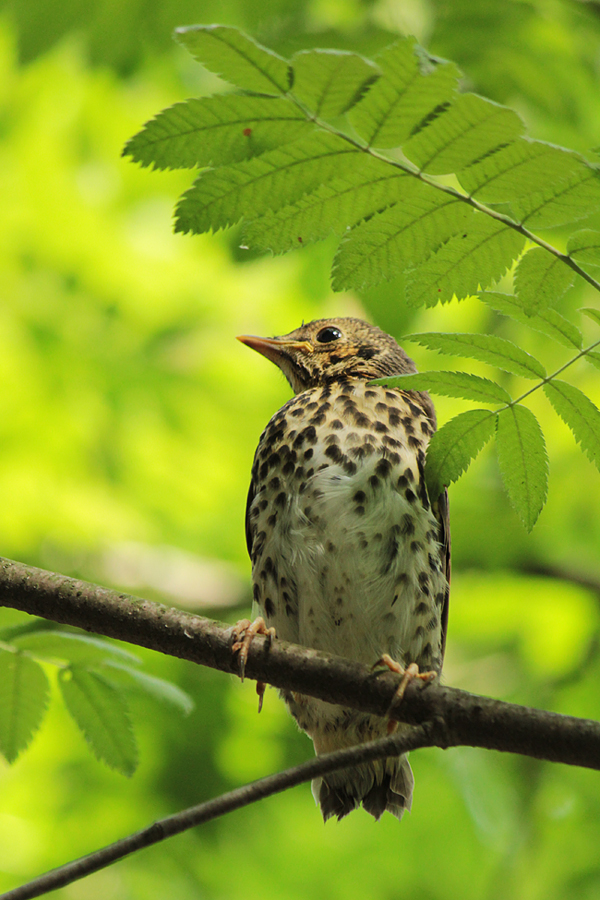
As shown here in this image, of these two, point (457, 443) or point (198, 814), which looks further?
point (457, 443)

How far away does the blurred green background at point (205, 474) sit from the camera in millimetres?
4219

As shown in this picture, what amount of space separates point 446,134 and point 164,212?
562cm

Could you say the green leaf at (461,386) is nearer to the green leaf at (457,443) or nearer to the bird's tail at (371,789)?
the green leaf at (457,443)

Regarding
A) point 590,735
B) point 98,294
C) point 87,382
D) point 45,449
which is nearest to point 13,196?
point 98,294

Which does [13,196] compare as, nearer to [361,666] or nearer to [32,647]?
[32,647]

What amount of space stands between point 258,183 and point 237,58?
1.00ft

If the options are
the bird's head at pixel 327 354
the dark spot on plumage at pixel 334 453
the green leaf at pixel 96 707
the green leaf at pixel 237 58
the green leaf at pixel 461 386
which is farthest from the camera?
the bird's head at pixel 327 354

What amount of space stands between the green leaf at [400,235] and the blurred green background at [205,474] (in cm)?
136

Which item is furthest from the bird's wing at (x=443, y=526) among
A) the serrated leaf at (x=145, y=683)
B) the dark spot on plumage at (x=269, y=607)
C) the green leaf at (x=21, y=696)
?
the green leaf at (x=21, y=696)

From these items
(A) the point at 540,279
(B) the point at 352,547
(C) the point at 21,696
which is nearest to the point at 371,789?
(B) the point at 352,547

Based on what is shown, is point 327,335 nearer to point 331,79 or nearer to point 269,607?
point 269,607

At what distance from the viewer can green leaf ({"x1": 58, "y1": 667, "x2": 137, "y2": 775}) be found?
9.11 ft

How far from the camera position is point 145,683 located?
8.97 feet

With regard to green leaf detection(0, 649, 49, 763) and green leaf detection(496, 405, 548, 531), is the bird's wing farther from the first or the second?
green leaf detection(0, 649, 49, 763)
